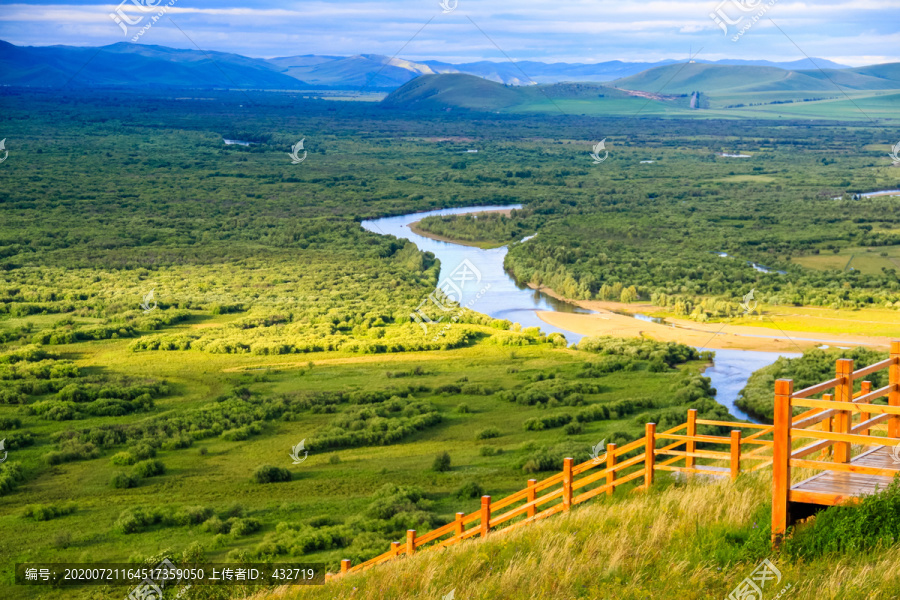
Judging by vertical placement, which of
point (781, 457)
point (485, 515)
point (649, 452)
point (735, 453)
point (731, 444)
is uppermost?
point (781, 457)

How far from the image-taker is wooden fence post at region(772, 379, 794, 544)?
659cm

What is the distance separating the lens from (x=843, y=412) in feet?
25.0

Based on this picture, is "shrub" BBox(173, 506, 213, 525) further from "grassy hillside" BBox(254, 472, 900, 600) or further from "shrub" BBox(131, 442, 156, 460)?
"grassy hillside" BBox(254, 472, 900, 600)

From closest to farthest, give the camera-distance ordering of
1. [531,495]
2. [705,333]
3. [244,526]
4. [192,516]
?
1. [531,495]
2. [244,526]
3. [192,516]
4. [705,333]

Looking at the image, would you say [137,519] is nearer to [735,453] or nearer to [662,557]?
[735,453]

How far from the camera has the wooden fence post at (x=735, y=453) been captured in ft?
28.4

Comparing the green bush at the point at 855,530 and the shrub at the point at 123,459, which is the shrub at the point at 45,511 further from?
the green bush at the point at 855,530

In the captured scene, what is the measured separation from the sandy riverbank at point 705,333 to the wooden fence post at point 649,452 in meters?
23.5

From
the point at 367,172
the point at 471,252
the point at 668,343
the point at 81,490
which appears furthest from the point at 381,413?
the point at 367,172

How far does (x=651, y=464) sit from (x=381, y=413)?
16.1 meters

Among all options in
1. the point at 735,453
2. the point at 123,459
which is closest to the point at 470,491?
the point at 123,459

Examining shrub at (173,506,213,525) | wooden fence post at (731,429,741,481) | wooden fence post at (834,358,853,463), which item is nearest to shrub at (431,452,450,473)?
shrub at (173,506,213,525)

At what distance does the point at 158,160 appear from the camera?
101000 millimetres

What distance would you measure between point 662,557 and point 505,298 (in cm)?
3396
